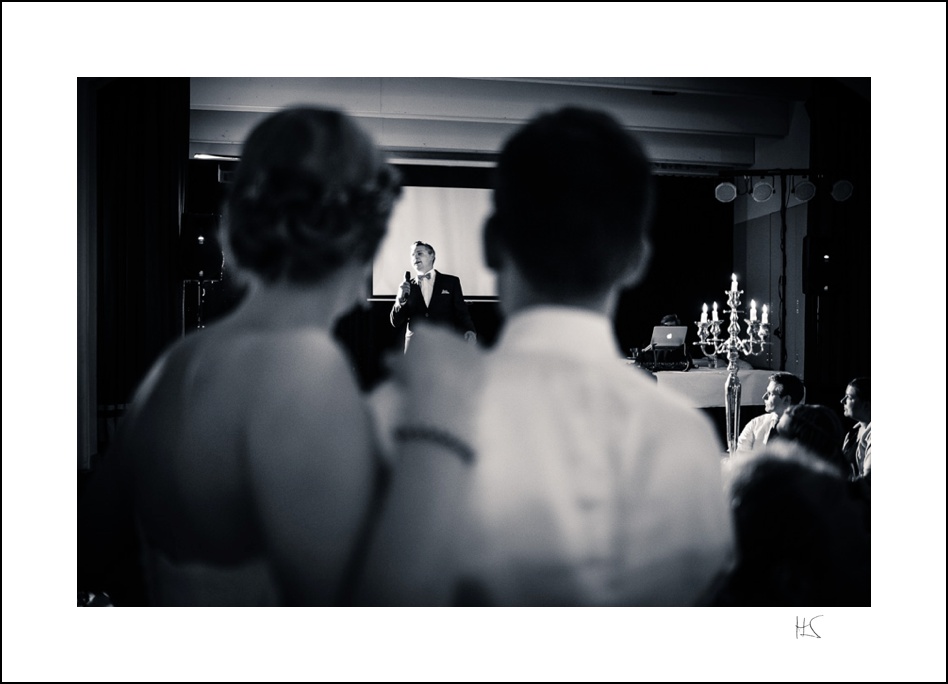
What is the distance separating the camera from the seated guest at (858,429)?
2.35m

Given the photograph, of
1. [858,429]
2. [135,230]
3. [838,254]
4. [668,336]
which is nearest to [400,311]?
[135,230]

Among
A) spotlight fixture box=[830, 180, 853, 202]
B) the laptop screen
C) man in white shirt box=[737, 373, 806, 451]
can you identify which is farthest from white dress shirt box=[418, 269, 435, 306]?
the laptop screen

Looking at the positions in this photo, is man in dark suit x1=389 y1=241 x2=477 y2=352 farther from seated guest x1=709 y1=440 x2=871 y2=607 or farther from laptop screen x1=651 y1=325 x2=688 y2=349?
laptop screen x1=651 y1=325 x2=688 y2=349

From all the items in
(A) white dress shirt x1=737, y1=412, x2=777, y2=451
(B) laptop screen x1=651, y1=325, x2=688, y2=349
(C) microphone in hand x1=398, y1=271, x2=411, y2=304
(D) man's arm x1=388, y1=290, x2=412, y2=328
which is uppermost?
(C) microphone in hand x1=398, y1=271, x2=411, y2=304

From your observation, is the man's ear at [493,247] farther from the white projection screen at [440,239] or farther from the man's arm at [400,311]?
the man's arm at [400,311]

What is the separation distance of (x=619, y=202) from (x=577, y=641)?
131 centimetres

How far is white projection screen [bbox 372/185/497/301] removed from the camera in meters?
2.11

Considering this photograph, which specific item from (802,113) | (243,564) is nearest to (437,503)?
(243,564)

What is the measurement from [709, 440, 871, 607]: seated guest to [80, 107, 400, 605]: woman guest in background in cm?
108

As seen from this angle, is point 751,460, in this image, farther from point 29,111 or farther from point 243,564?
point 29,111

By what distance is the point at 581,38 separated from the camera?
229 centimetres

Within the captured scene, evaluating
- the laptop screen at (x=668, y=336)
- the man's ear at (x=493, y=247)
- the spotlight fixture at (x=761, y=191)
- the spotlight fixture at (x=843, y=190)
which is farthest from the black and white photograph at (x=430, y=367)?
the laptop screen at (x=668, y=336)

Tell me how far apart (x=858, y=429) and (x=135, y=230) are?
2.58m

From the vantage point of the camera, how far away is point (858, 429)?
2.41 m
